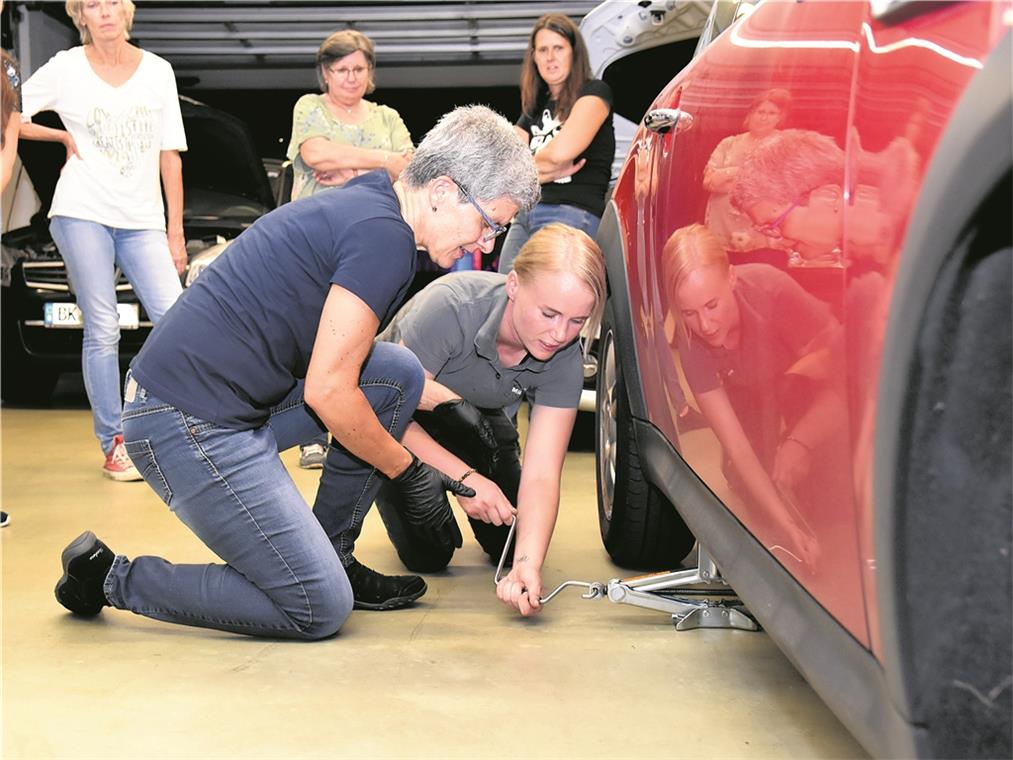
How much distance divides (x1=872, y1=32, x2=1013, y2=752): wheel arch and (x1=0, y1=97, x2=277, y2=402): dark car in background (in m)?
4.17

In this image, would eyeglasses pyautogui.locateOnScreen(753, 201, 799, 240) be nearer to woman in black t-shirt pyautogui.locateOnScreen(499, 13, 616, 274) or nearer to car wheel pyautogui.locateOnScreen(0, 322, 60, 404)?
woman in black t-shirt pyautogui.locateOnScreen(499, 13, 616, 274)

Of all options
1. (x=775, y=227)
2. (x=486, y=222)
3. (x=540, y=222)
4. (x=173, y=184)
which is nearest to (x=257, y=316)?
(x=486, y=222)

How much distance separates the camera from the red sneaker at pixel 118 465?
3.72 m

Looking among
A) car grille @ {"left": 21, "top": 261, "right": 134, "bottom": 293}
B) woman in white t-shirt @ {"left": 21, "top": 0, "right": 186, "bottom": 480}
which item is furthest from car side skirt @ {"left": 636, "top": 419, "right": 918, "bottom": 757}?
car grille @ {"left": 21, "top": 261, "right": 134, "bottom": 293}

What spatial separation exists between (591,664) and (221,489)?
72 cm

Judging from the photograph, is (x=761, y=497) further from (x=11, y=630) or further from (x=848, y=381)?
(x=11, y=630)

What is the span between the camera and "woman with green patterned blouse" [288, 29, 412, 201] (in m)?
3.86

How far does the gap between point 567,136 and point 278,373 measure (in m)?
1.72

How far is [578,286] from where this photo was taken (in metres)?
2.17

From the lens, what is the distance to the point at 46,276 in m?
5.25

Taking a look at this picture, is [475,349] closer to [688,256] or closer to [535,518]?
[535,518]

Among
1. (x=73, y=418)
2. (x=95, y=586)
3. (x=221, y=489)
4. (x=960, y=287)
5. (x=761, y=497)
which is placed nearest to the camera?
(x=960, y=287)

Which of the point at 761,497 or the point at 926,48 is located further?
the point at 761,497

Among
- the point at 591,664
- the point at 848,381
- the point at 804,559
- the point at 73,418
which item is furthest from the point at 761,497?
the point at 73,418
